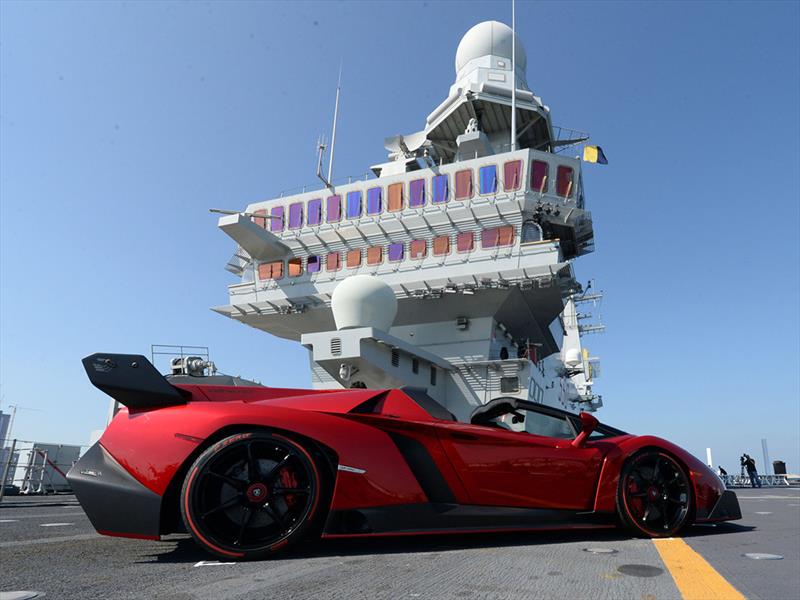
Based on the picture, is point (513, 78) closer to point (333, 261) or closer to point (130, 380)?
point (333, 261)

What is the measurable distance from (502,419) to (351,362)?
1474 cm

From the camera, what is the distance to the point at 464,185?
24.5 m

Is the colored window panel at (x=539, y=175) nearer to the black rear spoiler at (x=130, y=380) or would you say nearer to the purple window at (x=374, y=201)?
the purple window at (x=374, y=201)

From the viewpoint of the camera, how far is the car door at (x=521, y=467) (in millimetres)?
3482

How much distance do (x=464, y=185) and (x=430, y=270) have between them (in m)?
4.78

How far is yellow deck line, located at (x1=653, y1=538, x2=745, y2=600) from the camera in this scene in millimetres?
2045

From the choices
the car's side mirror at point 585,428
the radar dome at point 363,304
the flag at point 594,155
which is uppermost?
the flag at point 594,155

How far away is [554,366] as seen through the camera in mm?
34531

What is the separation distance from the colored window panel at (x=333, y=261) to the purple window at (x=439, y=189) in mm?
5686

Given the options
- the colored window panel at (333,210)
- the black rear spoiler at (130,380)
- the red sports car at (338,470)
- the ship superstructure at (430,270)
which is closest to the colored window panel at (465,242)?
the ship superstructure at (430,270)

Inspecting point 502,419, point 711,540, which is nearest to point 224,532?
point 502,419

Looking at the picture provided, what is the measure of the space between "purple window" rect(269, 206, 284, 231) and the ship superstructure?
6cm

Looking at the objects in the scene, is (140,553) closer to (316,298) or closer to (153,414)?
(153,414)

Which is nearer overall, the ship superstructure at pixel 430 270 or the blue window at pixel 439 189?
the ship superstructure at pixel 430 270
